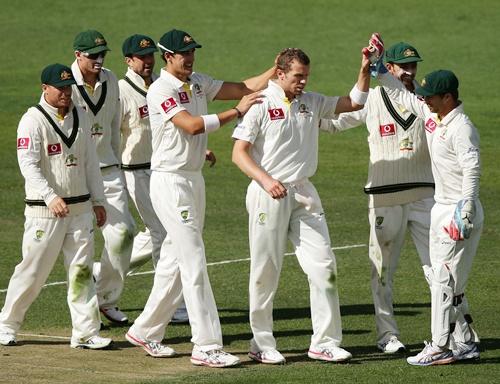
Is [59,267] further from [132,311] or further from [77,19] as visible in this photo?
[77,19]

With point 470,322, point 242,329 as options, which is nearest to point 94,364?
point 242,329

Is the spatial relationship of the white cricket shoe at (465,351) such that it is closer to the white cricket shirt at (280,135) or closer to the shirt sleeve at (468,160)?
the shirt sleeve at (468,160)

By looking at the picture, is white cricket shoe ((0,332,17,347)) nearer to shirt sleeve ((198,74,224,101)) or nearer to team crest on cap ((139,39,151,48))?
shirt sleeve ((198,74,224,101))

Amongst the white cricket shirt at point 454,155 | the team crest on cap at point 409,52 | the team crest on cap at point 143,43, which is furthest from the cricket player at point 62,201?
the white cricket shirt at point 454,155

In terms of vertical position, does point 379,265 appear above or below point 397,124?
below

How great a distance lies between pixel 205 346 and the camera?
12812 millimetres

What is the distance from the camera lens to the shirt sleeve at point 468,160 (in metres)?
12.2

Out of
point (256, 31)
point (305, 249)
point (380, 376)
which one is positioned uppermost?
point (256, 31)

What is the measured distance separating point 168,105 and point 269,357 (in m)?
2.43

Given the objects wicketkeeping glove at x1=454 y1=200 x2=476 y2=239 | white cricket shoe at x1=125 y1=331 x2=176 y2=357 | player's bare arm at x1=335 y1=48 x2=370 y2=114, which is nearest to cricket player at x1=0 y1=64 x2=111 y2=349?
white cricket shoe at x1=125 y1=331 x2=176 y2=357

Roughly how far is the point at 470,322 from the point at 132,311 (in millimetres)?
3899

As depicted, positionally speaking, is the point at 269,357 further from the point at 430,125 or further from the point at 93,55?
the point at 93,55

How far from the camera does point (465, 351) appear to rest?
12.8m

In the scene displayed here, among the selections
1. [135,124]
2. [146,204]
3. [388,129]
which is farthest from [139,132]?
[388,129]
